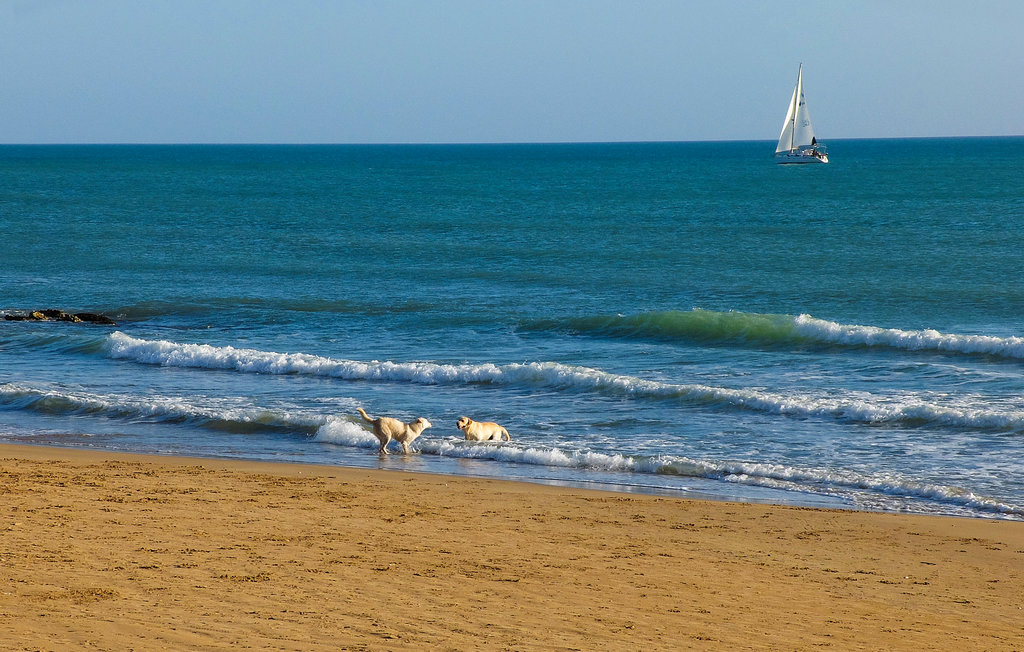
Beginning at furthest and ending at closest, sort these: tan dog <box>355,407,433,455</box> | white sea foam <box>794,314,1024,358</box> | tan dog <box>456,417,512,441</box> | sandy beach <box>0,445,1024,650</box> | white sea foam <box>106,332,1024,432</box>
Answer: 1. white sea foam <box>794,314,1024,358</box>
2. white sea foam <box>106,332,1024,432</box>
3. tan dog <box>456,417,512,441</box>
4. tan dog <box>355,407,433,455</box>
5. sandy beach <box>0,445,1024,650</box>

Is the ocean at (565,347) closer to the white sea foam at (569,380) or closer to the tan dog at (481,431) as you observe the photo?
the white sea foam at (569,380)

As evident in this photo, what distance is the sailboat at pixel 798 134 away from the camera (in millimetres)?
86125

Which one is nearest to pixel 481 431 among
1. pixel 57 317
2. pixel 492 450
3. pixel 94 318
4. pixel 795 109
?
pixel 492 450

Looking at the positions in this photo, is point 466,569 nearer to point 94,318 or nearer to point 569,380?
point 569,380

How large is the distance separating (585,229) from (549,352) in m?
24.8

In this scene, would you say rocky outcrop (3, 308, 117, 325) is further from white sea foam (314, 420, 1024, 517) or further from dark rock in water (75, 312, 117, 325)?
white sea foam (314, 420, 1024, 517)

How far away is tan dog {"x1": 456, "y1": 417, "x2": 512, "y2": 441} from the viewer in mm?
13516

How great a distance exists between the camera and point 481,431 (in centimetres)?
1360

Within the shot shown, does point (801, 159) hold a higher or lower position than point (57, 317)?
higher

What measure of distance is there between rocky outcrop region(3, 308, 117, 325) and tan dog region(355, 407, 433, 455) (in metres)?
14.7

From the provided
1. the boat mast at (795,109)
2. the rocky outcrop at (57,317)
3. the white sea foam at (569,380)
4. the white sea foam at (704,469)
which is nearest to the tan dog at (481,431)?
the white sea foam at (704,469)

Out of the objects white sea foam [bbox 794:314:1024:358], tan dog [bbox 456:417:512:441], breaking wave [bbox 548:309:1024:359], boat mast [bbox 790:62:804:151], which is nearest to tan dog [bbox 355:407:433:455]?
tan dog [bbox 456:417:512:441]

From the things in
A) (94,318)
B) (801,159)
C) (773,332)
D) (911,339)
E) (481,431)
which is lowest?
(94,318)

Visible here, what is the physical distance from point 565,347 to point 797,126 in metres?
75.1
